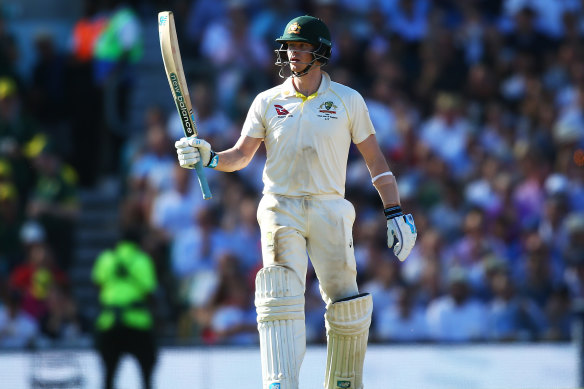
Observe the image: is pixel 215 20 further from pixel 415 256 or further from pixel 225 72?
pixel 415 256

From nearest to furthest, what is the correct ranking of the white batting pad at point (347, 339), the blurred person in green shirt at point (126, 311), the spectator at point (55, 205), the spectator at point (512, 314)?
the white batting pad at point (347, 339) < the blurred person in green shirt at point (126, 311) < the spectator at point (512, 314) < the spectator at point (55, 205)

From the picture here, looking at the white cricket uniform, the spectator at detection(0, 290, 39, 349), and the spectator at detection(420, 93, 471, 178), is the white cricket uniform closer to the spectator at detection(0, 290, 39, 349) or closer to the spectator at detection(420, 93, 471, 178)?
the spectator at detection(0, 290, 39, 349)

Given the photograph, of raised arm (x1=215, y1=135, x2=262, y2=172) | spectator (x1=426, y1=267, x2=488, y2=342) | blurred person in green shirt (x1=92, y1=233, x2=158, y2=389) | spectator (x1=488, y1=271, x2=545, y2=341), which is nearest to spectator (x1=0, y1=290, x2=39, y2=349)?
blurred person in green shirt (x1=92, y1=233, x2=158, y2=389)

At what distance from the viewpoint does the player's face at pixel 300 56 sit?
22.1 feet

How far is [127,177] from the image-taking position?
1302 cm

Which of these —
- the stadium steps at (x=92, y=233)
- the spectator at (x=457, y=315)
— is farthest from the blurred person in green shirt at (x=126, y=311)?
the spectator at (x=457, y=315)

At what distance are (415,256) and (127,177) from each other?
368cm

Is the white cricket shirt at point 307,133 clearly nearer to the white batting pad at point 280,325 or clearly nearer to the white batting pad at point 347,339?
the white batting pad at point 280,325

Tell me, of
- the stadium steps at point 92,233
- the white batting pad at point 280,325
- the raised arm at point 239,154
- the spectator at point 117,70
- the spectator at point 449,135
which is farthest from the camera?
the spectator at point 117,70

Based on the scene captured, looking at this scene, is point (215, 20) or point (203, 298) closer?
point (203, 298)

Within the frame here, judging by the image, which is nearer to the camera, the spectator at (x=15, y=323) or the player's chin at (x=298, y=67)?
the player's chin at (x=298, y=67)

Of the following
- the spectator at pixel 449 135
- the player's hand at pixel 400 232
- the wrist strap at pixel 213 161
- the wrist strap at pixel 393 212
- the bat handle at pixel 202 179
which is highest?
the spectator at pixel 449 135

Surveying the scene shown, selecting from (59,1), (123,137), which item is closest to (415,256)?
(123,137)

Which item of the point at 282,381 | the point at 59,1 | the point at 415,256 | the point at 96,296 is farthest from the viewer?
the point at 59,1
